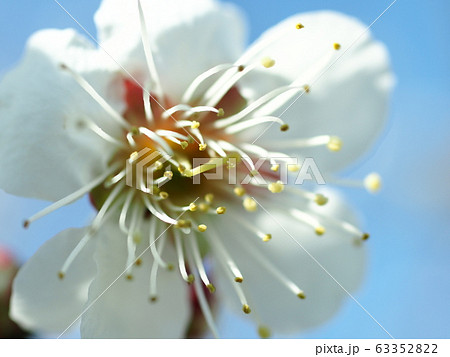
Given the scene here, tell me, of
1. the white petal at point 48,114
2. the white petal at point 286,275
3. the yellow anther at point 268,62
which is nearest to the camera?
the white petal at point 48,114

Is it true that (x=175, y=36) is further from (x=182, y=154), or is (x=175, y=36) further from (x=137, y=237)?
(x=137, y=237)

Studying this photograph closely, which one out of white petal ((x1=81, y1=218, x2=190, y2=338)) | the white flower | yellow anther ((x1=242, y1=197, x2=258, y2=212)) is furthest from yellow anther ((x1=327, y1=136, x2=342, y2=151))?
white petal ((x1=81, y1=218, x2=190, y2=338))

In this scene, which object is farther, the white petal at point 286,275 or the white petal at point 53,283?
the white petal at point 286,275

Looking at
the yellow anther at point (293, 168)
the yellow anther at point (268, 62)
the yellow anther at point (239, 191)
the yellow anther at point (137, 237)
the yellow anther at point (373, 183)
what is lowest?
the yellow anther at point (137, 237)

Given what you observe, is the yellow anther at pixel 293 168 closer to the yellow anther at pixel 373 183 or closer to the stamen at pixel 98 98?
the yellow anther at pixel 373 183

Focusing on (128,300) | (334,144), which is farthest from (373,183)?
(128,300)

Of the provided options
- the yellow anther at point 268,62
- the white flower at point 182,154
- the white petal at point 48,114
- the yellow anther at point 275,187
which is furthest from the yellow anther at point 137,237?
the yellow anther at point 268,62
